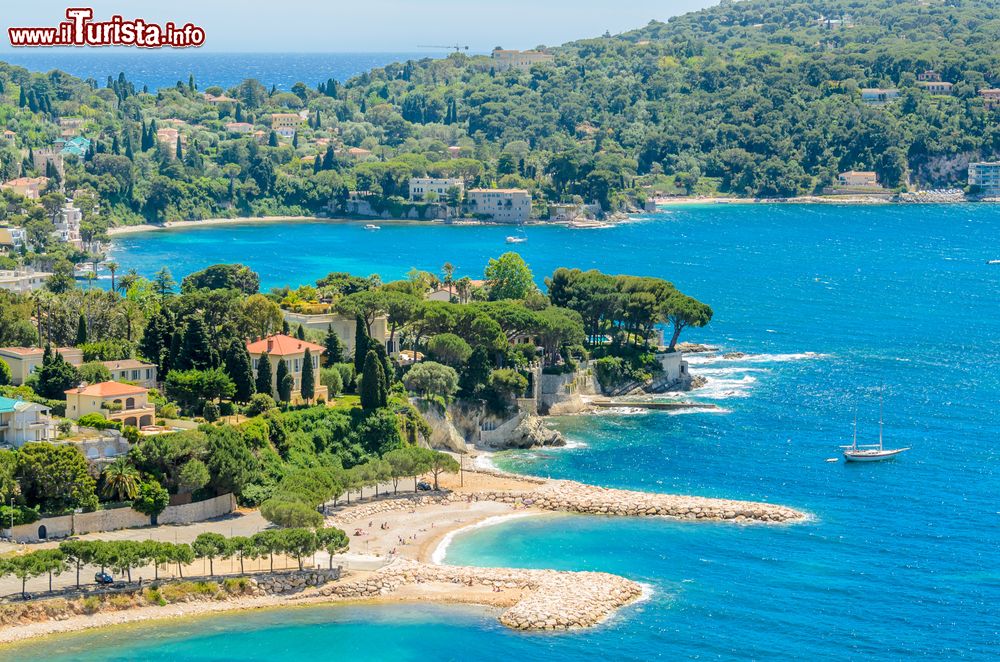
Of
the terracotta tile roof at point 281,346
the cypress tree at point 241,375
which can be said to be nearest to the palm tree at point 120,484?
the cypress tree at point 241,375

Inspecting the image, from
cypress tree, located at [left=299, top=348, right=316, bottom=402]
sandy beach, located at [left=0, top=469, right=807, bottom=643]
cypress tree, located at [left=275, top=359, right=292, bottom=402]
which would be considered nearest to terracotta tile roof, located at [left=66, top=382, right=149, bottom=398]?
cypress tree, located at [left=275, top=359, right=292, bottom=402]

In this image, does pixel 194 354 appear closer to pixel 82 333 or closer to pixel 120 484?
pixel 82 333

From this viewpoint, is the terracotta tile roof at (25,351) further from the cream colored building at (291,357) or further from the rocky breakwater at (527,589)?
the rocky breakwater at (527,589)

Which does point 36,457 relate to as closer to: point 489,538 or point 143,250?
point 489,538

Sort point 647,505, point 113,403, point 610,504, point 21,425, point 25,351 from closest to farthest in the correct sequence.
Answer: point 21,425 → point 113,403 → point 647,505 → point 610,504 → point 25,351

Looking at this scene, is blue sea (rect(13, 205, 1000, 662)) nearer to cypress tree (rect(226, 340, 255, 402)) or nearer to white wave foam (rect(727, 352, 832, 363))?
white wave foam (rect(727, 352, 832, 363))

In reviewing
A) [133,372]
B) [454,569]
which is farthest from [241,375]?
[454,569]
